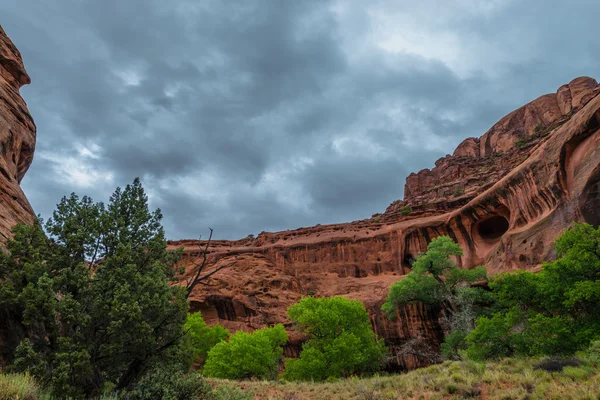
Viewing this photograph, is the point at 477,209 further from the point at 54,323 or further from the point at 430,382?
the point at 54,323

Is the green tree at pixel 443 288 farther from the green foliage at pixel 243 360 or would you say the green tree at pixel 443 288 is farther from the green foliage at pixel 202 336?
the green foliage at pixel 202 336

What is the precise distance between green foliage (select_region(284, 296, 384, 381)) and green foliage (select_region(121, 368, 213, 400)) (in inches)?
522

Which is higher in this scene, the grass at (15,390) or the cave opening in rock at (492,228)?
the cave opening in rock at (492,228)

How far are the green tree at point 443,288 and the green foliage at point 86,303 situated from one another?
71.9 feet

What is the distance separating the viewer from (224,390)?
1330 centimetres

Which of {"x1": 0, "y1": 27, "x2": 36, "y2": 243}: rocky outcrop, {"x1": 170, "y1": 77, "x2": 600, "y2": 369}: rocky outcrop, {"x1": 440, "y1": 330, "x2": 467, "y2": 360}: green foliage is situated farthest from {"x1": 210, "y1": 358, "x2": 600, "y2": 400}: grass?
{"x1": 170, "y1": 77, "x2": 600, "y2": 369}: rocky outcrop

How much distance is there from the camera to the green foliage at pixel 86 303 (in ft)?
34.3

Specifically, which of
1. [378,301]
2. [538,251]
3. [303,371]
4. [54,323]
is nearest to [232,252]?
[378,301]

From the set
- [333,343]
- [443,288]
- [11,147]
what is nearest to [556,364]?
[333,343]

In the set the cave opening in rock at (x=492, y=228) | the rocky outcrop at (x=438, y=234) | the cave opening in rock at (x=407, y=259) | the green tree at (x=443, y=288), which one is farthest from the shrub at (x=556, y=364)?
the cave opening in rock at (x=407, y=259)

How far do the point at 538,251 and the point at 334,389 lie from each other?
2205 centimetres

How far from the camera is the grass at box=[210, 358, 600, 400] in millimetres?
10391

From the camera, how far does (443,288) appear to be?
2942cm

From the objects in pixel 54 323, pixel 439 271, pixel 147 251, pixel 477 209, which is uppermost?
pixel 477 209
